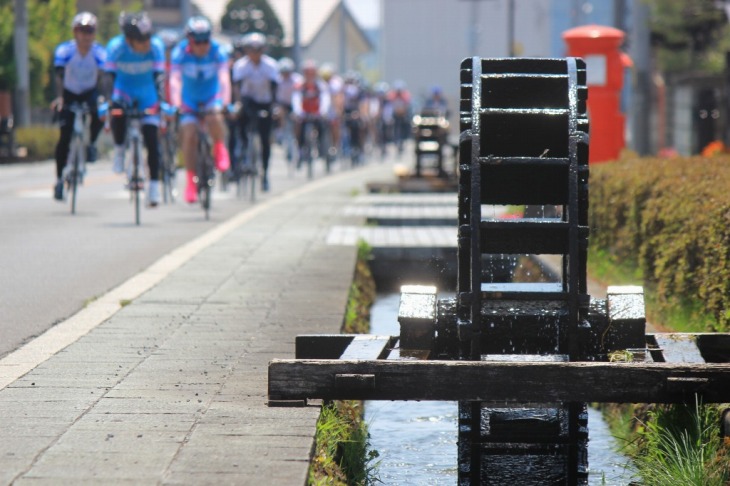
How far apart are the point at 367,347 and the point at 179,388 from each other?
3.08 ft

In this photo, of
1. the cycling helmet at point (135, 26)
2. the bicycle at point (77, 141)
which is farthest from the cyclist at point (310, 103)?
the cycling helmet at point (135, 26)

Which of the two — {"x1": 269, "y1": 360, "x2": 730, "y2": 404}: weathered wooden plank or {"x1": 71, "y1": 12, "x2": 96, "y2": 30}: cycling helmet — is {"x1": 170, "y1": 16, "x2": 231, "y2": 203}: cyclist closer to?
{"x1": 71, "y1": 12, "x2": 96, "y2": 30}: cycling helmet

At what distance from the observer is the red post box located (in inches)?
741

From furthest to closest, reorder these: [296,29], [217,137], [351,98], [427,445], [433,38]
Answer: [433,38] → [296,29] → [351,98] → [217,137] → [427,445]

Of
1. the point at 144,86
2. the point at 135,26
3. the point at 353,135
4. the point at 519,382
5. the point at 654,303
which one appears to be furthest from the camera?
the point at 353,135

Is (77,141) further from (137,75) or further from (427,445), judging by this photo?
(427,445)

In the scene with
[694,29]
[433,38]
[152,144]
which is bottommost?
[152,144]

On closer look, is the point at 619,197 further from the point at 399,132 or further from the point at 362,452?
the point at 399,132

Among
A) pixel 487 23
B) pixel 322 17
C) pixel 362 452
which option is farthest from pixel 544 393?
pixel 487 23

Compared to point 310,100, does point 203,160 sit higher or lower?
lower

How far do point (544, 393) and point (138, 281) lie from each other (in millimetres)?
4804

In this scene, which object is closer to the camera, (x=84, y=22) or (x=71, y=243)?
(x=71, y=243)

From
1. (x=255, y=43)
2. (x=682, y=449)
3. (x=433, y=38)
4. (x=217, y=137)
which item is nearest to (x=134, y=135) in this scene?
(x=217, y=137)

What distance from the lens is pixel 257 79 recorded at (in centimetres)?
1983
